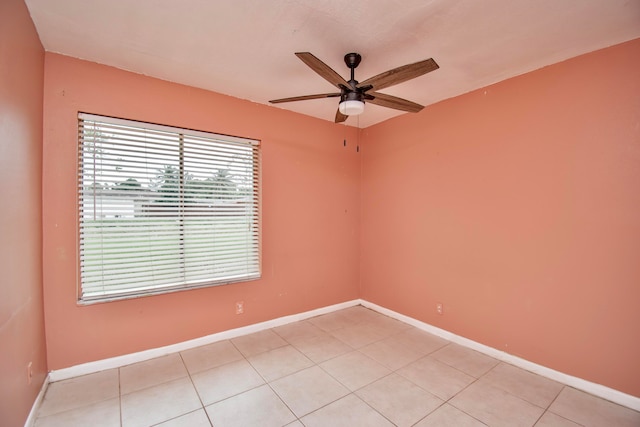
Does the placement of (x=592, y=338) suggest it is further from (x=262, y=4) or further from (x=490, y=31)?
(x=262, y=4)

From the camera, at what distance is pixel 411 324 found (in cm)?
329

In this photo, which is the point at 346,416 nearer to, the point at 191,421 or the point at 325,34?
the point at 191,421

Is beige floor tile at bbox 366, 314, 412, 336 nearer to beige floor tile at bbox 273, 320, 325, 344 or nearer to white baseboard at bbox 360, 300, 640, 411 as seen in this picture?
white baseboard at bbox 360, 300, 640, 411

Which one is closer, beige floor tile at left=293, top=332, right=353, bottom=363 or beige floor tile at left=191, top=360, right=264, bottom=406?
beige floor tile at left=191, top=360, right=264, bottom=406

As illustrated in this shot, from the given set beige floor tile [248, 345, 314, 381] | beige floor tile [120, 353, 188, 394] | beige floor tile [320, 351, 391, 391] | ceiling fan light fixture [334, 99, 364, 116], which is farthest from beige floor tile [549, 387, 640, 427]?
beige floor tile [120, 353, 188, 394]

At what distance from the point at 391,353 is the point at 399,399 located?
66 centimetres

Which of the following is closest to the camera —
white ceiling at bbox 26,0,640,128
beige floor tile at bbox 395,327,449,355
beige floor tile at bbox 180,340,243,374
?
white ceiling at bbox 26,0,640,128

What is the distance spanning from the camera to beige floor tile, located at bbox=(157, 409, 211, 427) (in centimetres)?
174

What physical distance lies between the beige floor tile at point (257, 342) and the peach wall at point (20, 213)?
145 cm

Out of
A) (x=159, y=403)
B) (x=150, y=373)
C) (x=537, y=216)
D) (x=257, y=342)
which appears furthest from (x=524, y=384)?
(x=150, y=373)

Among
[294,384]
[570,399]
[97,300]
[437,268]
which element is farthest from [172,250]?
[570,399]

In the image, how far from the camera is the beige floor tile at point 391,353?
2.50 meters

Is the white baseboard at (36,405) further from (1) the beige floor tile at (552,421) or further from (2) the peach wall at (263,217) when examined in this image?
(1) the beige floor tile at (552,421)

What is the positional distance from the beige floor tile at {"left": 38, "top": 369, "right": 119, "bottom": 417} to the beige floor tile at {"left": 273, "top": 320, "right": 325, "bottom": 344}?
1483 mm
